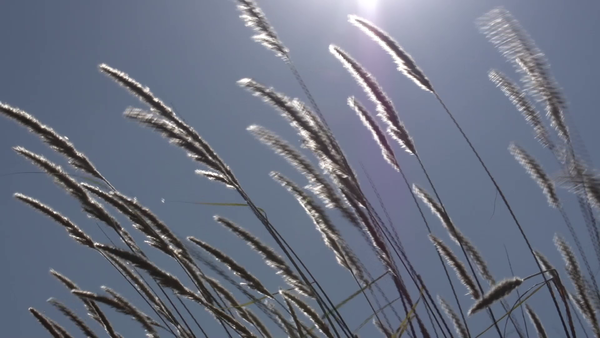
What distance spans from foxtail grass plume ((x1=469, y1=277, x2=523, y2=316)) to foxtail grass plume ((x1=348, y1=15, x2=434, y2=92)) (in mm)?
1114

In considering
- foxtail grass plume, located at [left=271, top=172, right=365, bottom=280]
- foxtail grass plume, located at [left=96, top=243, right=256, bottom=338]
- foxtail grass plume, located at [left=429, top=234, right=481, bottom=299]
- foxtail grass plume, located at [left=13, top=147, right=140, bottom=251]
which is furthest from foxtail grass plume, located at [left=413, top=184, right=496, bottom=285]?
foxtail grass plume, located at [left=13, top=147, right=140, bottom=251]

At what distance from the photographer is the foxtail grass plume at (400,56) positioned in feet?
7.53

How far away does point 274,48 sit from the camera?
2404mm

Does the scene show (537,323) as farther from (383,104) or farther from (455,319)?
(383,104)

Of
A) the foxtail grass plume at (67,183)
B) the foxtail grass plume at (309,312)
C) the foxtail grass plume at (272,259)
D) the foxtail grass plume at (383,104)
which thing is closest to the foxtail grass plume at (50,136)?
the foxtail grass plume at (67,183)

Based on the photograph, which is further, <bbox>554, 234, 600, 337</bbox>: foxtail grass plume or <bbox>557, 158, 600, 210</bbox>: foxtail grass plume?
<bbox>554, 234, 600, 337</bbox>: foxtail grass plume

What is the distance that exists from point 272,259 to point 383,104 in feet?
2.40

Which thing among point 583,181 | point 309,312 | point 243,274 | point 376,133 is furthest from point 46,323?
point 583,181

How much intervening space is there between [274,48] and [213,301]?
101cm

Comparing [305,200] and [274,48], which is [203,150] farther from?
[274,48]

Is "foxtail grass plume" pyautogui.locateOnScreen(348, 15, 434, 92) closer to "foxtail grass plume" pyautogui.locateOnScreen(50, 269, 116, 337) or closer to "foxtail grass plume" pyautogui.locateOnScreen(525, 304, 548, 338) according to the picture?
"foxtail grass plume" pyautogui.locateOnScreen(525, 304, 548, 338)

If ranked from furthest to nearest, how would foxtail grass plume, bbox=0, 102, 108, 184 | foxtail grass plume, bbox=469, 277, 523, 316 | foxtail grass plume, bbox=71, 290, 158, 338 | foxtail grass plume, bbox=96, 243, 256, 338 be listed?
1. foxtail grass plume, bbox=0, 102, 108, 184
2. foxtail grass plume, bbox=71, 290, 158, 338
3. foxtail grass plume, bbox=96, 243, 256, 338
4. foxtail grass plume, bbox=469, 277, 523, 316

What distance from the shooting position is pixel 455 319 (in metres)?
2.45

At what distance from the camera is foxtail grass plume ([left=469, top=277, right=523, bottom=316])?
4.30ft
